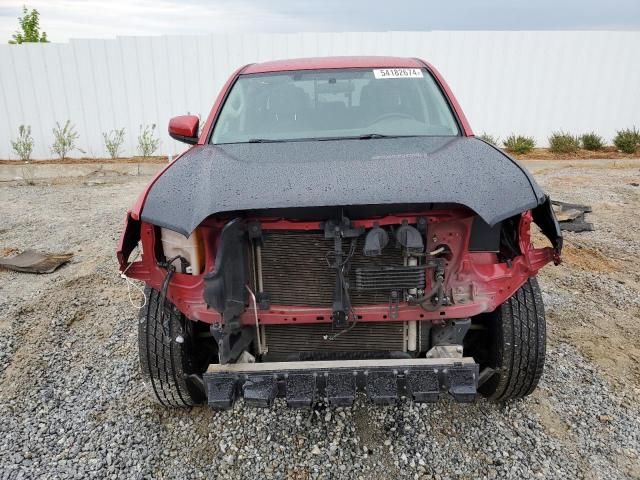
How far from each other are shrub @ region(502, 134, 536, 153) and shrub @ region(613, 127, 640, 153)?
1.83 m

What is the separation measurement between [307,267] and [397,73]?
2026mm

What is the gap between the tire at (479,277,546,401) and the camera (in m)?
2.46

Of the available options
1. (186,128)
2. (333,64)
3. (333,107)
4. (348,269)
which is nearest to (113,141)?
(186,128)

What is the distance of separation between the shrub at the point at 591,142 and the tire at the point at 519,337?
1062cm

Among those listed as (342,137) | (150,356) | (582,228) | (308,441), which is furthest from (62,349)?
(582,228)

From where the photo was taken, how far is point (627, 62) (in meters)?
11.3

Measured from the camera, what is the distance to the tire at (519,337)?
2.46m

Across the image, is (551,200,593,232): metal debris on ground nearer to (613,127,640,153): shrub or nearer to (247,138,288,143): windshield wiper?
(247,138,288,143): windshield wiper

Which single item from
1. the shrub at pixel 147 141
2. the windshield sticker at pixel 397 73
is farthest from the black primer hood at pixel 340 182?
the shrub at pixel 147 141

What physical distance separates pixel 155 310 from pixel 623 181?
889 centimetres

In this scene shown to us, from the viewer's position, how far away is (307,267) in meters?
2.26

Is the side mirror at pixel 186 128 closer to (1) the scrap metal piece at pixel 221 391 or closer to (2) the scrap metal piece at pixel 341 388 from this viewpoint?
(1) the scrap metal piece at pixel 221 391

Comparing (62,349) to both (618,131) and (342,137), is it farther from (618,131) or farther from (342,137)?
(618,131)

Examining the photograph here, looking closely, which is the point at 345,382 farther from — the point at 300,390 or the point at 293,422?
the point at 293,422
